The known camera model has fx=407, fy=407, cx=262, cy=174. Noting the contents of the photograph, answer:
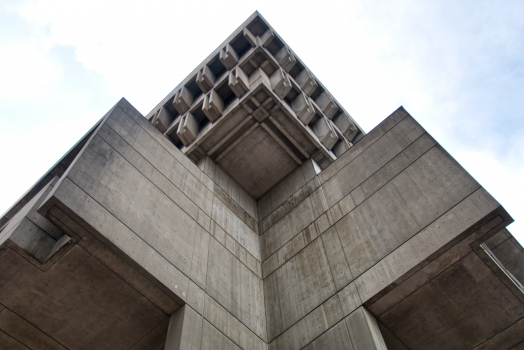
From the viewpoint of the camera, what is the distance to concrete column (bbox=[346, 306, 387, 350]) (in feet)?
26.3

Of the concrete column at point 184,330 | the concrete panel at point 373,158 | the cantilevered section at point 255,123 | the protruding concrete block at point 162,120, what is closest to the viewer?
the concrete column at point 184,330

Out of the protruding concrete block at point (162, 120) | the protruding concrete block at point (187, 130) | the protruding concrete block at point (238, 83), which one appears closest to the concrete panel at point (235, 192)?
the protruding concrete block at point (187, 130)

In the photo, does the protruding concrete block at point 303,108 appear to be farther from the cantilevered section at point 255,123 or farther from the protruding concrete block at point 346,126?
the protruding concrete block at point 346,126

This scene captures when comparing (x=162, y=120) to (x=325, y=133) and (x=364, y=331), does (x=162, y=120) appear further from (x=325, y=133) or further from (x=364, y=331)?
(x=364, y=331)

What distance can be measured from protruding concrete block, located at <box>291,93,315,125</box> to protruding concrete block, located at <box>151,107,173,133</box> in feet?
20.3

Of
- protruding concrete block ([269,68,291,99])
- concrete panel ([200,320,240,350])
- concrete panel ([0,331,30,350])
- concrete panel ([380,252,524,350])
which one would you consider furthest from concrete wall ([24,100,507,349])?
protruding concrete block ([269,68,291,99])

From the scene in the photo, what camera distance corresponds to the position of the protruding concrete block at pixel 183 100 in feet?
60.9

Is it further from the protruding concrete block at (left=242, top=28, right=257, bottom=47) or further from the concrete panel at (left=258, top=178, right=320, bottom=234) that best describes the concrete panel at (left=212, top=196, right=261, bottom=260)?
the protruding concrete block at (left=242, top=28, right=257, bottom=47)

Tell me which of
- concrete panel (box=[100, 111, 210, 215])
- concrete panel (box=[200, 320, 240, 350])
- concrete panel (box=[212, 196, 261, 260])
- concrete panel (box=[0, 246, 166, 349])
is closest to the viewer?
concrete panel (box=[0, 246, 166, 349])

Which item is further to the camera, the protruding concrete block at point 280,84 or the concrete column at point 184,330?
the protruding concrete block at point 280,84

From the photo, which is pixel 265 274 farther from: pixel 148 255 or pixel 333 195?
pixel 148 255

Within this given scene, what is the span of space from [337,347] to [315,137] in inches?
361

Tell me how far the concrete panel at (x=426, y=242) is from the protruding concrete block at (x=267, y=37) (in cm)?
1273

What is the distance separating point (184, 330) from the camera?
7855 mm
